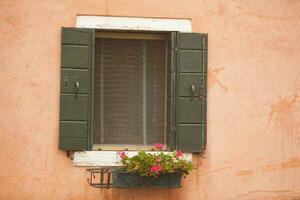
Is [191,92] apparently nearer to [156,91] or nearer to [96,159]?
[156,91]

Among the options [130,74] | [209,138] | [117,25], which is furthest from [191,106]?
[117,25]

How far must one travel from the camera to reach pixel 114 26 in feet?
17.7

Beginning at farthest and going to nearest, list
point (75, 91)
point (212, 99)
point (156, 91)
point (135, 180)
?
point (156, 91), point (212, 99), point (75, 91), point (135, 180)

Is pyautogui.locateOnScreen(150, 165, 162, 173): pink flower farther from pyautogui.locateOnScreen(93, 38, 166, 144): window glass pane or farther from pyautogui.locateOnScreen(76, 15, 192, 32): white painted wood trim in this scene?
pyautogui.locateOnScreen(76, 15, 192, 32): white painted wood trim

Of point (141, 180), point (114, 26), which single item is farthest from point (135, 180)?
point (114, 26)

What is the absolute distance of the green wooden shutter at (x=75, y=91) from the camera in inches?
207

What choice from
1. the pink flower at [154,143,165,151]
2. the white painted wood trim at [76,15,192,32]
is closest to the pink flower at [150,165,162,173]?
the pink flower at [154,143,165,151]

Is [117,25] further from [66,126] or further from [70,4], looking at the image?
[66,126]

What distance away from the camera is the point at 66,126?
527 cm

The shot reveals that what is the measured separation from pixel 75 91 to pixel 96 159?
0.74 metres

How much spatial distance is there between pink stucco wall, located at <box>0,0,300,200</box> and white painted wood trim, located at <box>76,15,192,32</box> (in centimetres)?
6

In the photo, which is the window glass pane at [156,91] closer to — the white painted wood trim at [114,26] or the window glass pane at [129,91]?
the window glass pane at [129,91]

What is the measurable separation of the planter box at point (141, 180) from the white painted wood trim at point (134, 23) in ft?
4.99

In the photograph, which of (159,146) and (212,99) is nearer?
(159,146)
